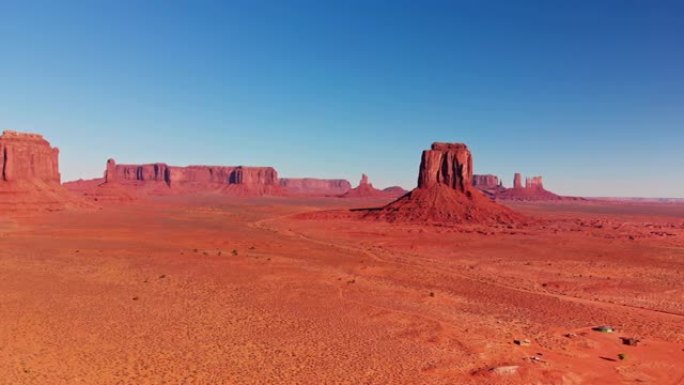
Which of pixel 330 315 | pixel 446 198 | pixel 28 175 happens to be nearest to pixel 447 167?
pixel 446 198

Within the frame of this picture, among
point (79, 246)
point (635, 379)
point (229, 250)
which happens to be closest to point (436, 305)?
point (635, 379)

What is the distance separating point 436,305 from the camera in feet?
67.9

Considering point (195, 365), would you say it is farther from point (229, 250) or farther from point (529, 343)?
point (229, 250)

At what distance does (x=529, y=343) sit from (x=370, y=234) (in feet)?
129

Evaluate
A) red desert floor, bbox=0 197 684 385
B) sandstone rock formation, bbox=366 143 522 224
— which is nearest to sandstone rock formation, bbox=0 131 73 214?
red desert floor, bbox=0 197 684 385

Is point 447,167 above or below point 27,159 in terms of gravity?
below

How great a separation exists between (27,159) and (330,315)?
82710 millimetres

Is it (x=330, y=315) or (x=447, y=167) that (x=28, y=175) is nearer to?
(x=447, y=167)

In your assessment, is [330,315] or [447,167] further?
[447,167]

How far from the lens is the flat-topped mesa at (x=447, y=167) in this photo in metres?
80.1

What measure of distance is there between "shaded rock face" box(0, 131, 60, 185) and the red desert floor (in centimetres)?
4542

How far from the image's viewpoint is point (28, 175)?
3110 inches

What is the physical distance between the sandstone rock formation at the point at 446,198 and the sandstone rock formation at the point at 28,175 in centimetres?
5626

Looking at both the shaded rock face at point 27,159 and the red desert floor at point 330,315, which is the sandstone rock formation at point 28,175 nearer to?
the shaded rock face at point 27,159
